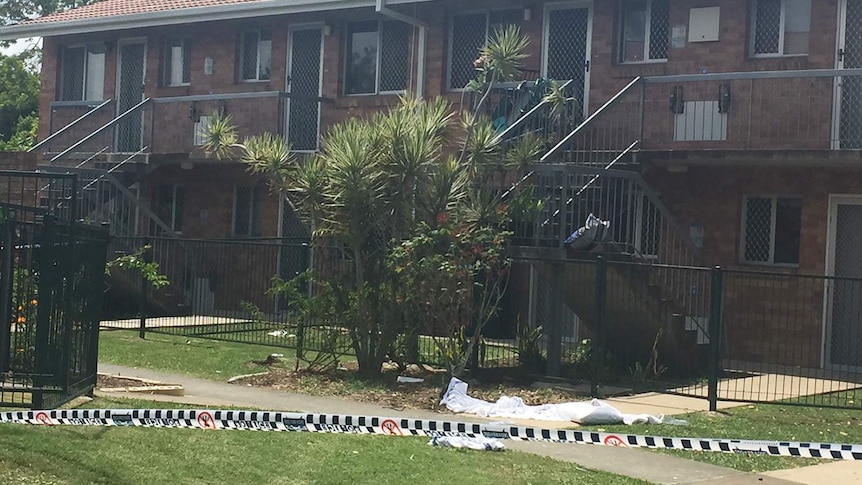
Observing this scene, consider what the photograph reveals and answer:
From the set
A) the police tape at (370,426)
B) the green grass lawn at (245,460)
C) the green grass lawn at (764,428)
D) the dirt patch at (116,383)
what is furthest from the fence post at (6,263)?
the green grass lawn at (764,428)

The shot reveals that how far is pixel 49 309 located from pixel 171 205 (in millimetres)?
15744

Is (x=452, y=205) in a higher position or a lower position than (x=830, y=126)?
lower

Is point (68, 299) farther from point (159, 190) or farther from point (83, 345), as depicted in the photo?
point (159, 190)

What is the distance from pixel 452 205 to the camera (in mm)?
14180

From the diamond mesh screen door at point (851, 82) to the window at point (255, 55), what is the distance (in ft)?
37.4

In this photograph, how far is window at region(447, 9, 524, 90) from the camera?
69.0 ft

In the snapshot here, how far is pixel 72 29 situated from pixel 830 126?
54.4 feet

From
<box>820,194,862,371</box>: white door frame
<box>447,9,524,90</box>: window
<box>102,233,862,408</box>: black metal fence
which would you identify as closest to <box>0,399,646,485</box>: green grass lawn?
<box>102,233,862,408</box>: black metal fence

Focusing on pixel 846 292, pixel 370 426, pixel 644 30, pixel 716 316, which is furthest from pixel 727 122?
pixel 370 426

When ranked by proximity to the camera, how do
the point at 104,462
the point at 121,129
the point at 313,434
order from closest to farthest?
the point at 104,462 → the point at 313,434 → the point at 121,129

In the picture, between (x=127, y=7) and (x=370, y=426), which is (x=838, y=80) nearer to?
(x=370, y=426)

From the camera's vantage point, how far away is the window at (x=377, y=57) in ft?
73.5

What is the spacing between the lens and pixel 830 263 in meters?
17.3

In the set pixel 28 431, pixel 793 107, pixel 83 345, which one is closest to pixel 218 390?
pixel 83 345
